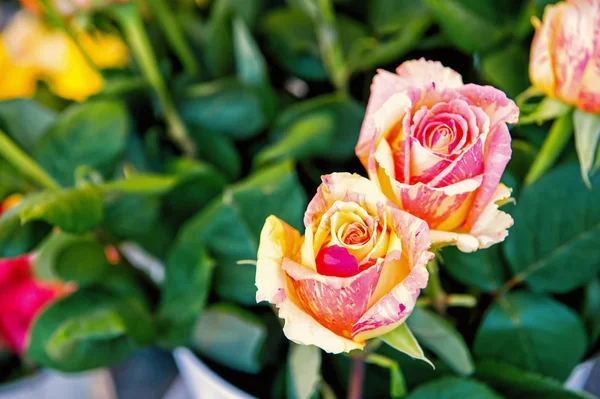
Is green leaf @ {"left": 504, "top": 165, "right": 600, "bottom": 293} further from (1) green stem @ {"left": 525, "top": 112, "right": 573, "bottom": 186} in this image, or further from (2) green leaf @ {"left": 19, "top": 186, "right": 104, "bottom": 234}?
(2) green leaf @ {"left": 19, "top": 186, "right": 104, "bottom": 234}

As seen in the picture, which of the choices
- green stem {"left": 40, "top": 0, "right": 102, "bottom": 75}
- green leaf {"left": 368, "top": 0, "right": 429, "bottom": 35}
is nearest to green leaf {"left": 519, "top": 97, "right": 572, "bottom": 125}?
green leaf {"left": 368, "top": 0, "right": 429, "bottom": 35}

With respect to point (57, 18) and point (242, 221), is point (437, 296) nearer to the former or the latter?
point (242, 221)

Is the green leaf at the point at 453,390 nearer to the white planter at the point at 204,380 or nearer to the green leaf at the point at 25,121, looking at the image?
the white planter at the point at 204,380

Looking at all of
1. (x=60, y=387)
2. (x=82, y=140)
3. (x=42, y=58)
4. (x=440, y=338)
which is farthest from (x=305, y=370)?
(x=42, y=58)

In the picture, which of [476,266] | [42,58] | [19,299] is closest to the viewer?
[476,266]

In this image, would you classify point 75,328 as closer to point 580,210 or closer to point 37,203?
point 37,203

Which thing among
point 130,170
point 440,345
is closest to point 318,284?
point 440,345

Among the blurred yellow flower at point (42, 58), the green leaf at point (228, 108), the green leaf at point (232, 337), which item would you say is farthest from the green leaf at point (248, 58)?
the blurred yellow flower at point (42, 58)
